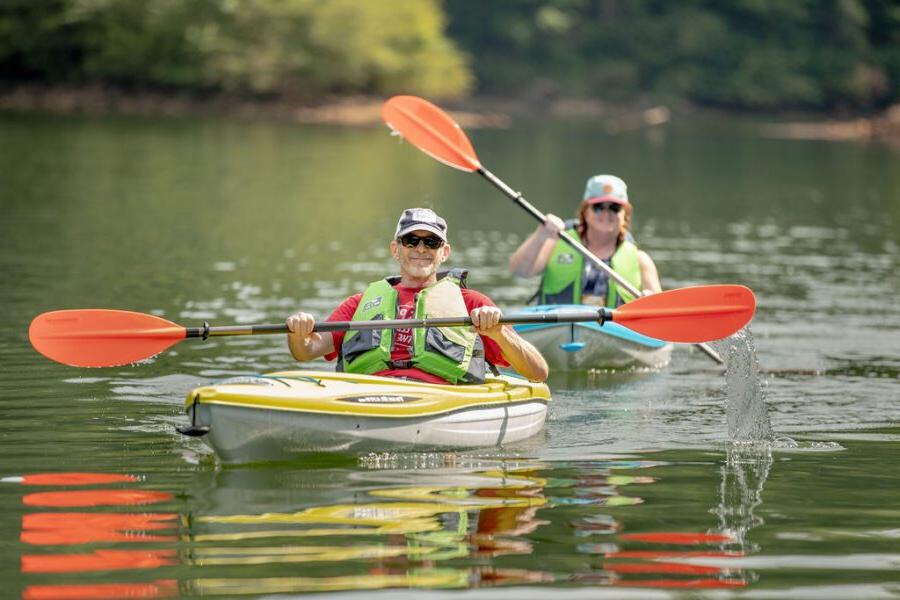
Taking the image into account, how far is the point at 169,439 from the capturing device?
8.45m

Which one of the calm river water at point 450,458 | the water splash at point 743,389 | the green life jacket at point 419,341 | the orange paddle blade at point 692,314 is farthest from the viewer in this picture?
the water splash at point 743,389

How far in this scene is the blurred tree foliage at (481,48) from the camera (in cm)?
5344

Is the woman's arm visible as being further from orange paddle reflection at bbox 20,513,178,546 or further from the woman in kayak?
orange paddle reflection at bbox 20,513,178,546

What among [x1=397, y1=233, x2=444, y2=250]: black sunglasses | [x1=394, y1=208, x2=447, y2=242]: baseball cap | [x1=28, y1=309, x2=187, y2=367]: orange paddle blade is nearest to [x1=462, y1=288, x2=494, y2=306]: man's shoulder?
[x1=397, y1=233, x2=444, y2=250]: black sunglasses

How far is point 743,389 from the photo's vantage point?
9602mm

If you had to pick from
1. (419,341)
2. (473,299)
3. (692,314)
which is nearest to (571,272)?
(692,314)

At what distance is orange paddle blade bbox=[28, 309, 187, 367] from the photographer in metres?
8.23

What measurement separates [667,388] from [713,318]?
6.58ft

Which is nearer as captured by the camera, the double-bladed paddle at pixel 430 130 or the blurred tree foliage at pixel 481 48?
the double-bladed paddle at pixel 430 130

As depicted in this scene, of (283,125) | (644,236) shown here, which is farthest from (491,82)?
(644,236)

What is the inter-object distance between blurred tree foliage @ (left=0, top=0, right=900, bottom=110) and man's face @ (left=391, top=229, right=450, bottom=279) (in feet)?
147

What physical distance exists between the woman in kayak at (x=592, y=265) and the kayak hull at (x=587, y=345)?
322 mm

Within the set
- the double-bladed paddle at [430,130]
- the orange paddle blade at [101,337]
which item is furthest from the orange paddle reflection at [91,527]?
the double-bladed paddle at [430,130]

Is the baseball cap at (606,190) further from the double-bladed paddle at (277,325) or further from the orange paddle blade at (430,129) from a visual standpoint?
the double-bladed paddle at (277,325)
